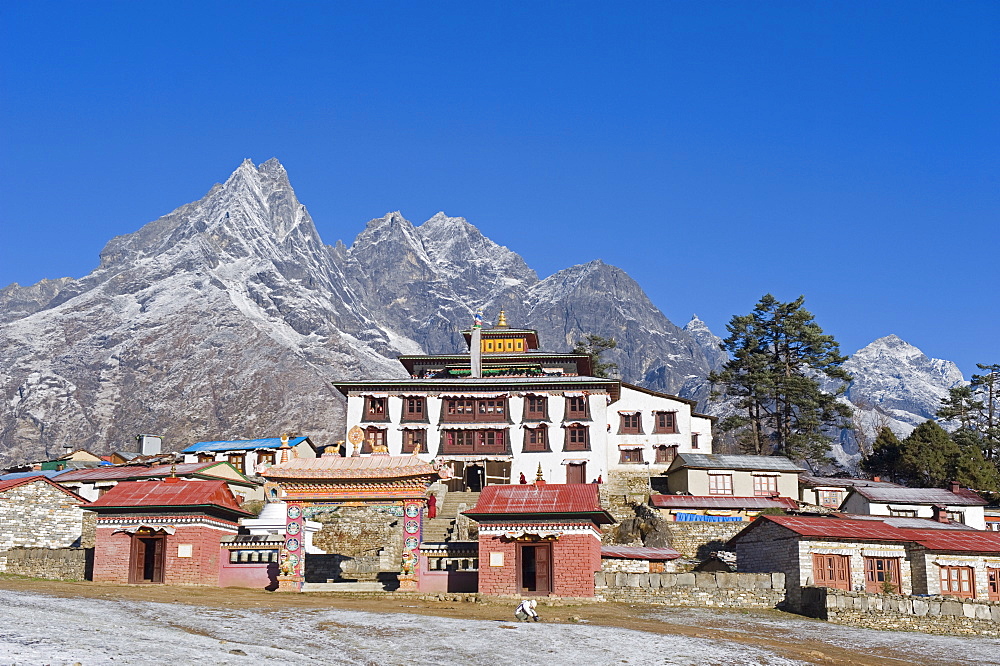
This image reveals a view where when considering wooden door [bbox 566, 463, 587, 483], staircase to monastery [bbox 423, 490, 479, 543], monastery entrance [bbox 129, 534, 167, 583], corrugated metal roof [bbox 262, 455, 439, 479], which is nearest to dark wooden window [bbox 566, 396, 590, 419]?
wooden door [bbox 566, 463, 587, 483]

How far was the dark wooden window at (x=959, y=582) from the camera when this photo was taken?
38.8m

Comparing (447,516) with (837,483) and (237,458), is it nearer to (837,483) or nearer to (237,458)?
(237,458)

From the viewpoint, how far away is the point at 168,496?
3294 cm

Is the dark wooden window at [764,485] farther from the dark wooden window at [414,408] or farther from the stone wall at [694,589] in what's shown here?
the stone wall at [694,589]

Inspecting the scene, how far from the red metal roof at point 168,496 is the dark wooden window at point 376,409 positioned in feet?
96.2

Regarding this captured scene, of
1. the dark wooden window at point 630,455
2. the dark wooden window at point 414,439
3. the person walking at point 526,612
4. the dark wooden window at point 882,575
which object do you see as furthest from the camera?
the dark wooden window at point 630,455

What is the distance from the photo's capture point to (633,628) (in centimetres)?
2522

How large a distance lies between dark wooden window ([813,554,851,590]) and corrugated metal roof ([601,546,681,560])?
5634 millimetres

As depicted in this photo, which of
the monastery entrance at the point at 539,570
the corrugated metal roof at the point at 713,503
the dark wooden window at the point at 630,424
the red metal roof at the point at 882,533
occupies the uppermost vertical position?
the dark wooden window at the point at 630,424

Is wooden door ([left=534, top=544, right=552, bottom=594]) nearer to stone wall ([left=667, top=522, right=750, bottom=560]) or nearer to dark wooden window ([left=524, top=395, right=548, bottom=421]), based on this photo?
stone wall ([left=667, top=522, right=750, bottom=560])

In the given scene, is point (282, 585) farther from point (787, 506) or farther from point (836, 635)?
point (787, 506)

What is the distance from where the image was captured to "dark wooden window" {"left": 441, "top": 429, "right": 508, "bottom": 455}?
63312mm

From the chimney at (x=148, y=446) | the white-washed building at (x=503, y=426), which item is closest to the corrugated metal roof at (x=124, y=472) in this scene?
the white-washed building at (x=503, y=426)

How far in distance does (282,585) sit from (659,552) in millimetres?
15535
